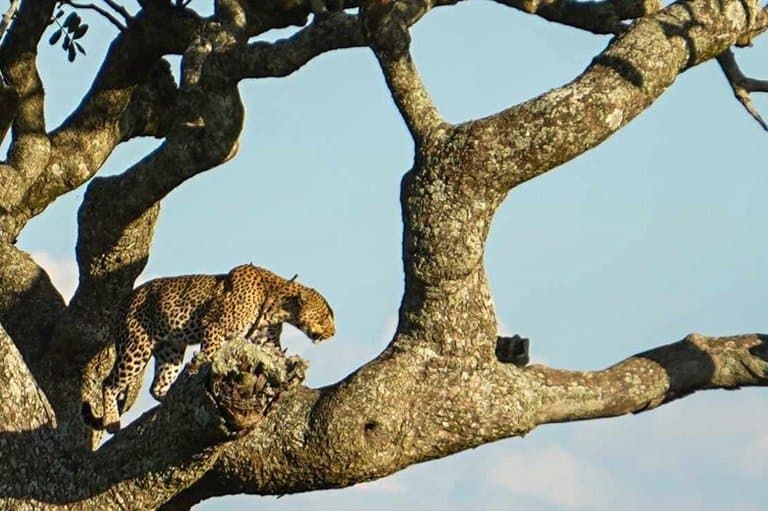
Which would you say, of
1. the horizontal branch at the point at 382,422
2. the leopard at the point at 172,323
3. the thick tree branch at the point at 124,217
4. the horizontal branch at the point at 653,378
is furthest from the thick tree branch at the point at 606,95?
the leopard at the point at 172,323

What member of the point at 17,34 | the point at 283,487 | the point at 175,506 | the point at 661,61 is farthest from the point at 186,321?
the point at 661,61

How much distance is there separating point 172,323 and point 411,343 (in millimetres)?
3531

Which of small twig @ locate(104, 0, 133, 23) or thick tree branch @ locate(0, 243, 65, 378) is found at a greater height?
small twig @ locate(104, 0, 133, 23)

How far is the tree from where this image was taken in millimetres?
7031

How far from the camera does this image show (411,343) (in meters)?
7.45

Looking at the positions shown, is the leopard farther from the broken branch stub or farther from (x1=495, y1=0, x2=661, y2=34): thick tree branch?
the broken branch stub

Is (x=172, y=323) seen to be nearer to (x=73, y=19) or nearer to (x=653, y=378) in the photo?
(x=73, y=19)

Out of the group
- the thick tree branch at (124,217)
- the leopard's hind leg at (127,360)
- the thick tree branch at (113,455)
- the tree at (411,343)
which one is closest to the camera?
the thick tree branch at (113,455)

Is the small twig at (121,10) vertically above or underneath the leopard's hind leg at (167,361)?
above

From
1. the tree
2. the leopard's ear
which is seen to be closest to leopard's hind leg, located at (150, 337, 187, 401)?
the leopard's ear

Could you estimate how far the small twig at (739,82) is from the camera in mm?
8695

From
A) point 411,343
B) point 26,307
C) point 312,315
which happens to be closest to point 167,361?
point 312,315

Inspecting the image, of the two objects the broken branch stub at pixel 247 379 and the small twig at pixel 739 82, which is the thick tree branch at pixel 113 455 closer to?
the broken branch stub at pixel 247 379

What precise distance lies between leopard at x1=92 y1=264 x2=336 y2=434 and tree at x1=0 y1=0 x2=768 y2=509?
55.4 inches
